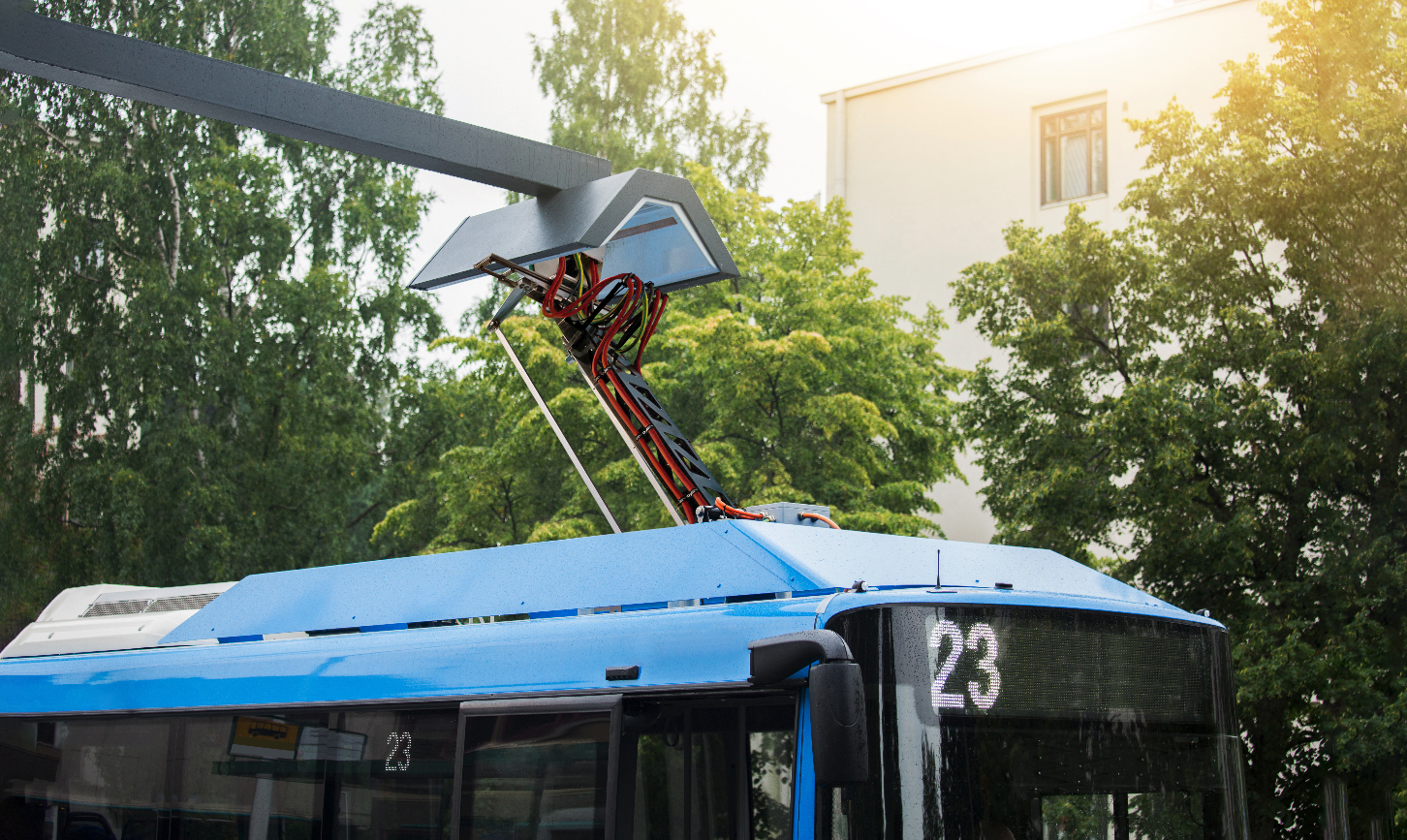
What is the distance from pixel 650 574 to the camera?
4785mm

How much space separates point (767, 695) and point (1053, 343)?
11462 millimetres

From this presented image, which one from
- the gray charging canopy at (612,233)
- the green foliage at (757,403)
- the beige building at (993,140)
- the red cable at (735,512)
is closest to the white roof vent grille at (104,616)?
the gray charging canopy at (612,233)

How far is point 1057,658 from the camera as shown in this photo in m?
4.21

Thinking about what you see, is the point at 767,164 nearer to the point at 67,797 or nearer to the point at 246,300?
the point at 246,300

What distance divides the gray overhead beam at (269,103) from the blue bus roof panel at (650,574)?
6.41 feet

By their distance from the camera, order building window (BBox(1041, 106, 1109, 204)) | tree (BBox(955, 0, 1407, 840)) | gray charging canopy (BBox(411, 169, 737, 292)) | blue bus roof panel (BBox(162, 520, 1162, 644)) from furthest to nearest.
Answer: building window (BBox(1041, 106, 1109, 204)) < tree (BBox(955, 0, 1407, 840)) < gray charging canopy (BBox(411, 169, 737, 292)) < blue bus roof panel (BBox(162, 520, 1162, 644))

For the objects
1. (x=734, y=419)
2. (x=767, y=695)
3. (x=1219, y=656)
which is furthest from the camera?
(x=734, y=419)

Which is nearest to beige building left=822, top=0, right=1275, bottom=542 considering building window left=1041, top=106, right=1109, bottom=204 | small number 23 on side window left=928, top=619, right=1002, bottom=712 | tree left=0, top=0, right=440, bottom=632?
building window left=1041, top=106, right=1109, bottom=204

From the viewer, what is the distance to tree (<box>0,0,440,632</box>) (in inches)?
907

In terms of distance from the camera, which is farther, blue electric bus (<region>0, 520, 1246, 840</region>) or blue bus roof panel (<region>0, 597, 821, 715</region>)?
blue bus roof panel (<region>0, 597, 821, 715</region>)

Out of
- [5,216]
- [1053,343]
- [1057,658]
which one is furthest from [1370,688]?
[5,216]

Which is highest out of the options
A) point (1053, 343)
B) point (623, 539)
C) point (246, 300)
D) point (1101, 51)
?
point (1101, 51)

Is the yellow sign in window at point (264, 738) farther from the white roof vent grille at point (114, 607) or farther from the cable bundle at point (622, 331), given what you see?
the white roof vent grille at point (114, 607)

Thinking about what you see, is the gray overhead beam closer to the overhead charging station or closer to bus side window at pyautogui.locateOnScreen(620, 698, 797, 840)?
the overhead charging station
